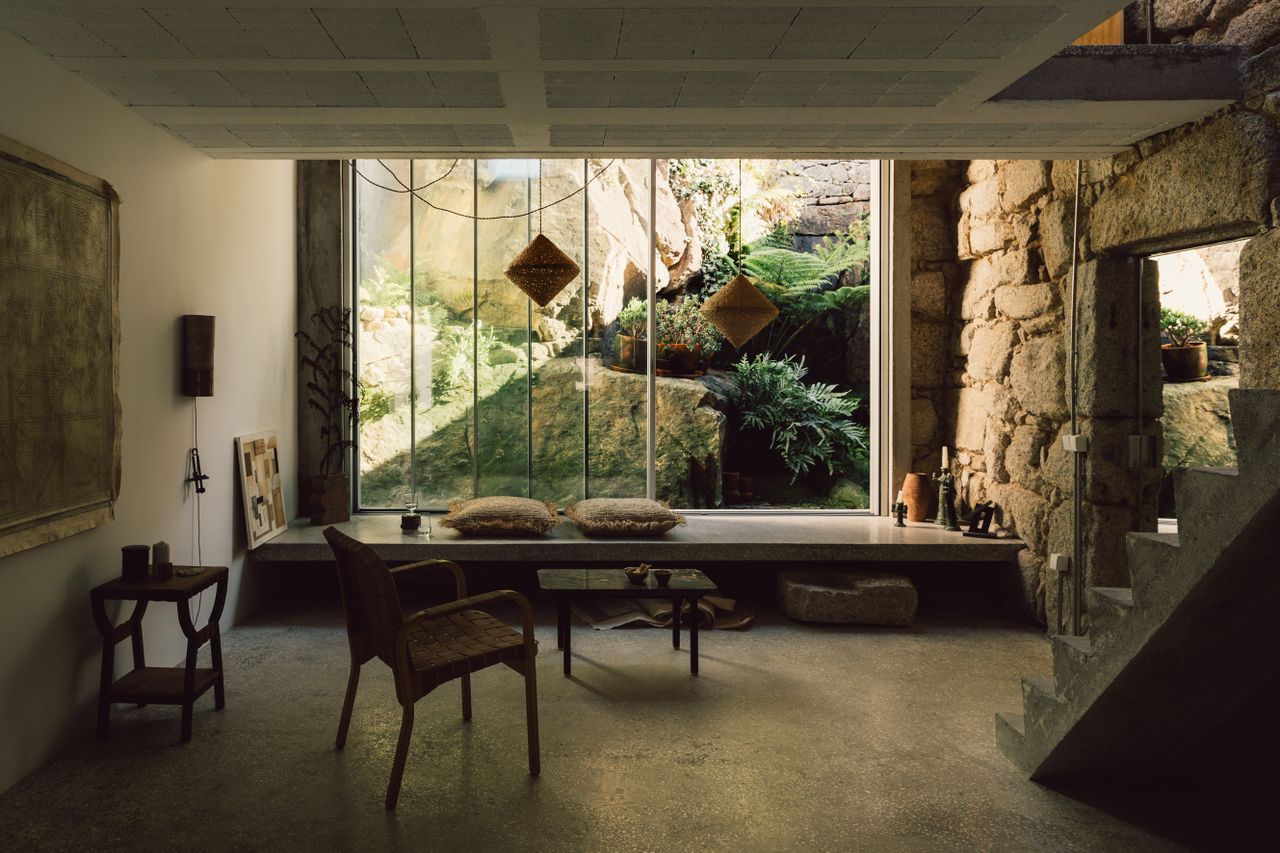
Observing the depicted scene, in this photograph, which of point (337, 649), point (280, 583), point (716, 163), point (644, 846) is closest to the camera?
point (644, 846)

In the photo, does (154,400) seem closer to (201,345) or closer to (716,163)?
(201,345)

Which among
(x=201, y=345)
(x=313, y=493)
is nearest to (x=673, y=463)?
(x=313, y=493)

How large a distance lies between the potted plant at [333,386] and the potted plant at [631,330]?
6.10ft

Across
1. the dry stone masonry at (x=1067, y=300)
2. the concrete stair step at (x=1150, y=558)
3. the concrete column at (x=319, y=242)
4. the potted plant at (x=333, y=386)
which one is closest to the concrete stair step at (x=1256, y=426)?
the concrete stair step at (x=1150, y=558)

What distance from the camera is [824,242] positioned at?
782 centimetres

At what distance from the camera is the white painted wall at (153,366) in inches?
118

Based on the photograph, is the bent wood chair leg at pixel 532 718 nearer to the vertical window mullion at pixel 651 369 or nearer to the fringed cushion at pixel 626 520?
the fringed cushion at pixel 626 520

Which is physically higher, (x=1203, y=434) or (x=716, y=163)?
(x=716, y=163)

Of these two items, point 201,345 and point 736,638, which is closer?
point 201,345

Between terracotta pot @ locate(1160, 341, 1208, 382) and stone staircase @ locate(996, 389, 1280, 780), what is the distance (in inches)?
152

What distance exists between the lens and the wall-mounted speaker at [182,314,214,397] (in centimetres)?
409

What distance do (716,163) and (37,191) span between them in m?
5.40

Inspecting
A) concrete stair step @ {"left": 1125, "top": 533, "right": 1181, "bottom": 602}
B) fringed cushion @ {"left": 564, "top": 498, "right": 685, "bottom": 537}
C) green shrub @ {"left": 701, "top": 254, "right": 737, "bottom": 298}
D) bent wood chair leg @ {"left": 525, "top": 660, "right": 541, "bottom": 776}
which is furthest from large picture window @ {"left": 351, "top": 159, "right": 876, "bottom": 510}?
concrete stair step @ {"left": 1125, "top": 533, "right": 1181, "bottom": 602}

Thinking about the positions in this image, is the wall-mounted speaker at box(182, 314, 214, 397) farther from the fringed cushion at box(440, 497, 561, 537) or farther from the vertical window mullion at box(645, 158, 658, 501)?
the vertical window mullion at box(645, 158, 658, 501)
